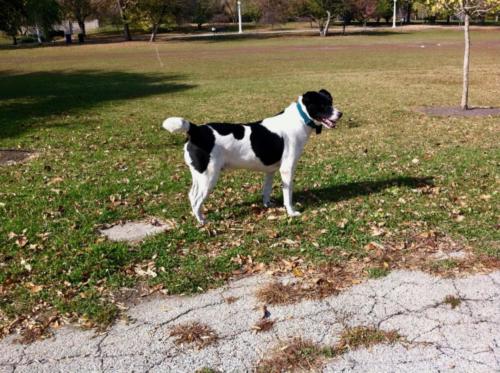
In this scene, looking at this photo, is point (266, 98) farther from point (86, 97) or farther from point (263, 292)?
point (263, 292)

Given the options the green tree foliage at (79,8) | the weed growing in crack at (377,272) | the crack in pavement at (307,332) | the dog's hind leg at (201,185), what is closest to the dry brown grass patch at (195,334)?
the crack in pavement at (307,332)

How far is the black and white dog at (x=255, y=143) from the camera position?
5.39 m

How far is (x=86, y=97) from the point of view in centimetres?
1827

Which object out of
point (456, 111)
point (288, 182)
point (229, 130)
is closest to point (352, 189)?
point (288, 182)

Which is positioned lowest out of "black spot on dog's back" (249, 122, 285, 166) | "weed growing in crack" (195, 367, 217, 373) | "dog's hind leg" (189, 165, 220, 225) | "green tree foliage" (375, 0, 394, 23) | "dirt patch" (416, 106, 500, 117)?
"dirt patch" (416, 106, 500, 117)

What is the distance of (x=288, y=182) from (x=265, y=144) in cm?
59

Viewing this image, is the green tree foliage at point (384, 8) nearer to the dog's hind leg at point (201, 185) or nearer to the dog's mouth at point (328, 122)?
the dog's mouth at point (328, 122)

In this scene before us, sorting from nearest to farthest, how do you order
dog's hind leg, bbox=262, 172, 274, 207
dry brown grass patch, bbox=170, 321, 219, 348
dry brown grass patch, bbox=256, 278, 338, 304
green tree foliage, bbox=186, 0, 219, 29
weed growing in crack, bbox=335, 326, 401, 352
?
weed growing in crack, bbox=335, 326, 401, 352
dry brown grass patch, bbox=170, 321, 219, 348
dry brown grass patch, bbox=256, 278, 338, 304
dog's hind leg, bbox=262, 172, 274, 207
green tree foliage, bbox=186, 0, 219, 29

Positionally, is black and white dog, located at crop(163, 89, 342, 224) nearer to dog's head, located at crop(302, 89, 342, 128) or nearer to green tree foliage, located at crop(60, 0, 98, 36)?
dog's head, located at crop(302, 89, 342, 128)

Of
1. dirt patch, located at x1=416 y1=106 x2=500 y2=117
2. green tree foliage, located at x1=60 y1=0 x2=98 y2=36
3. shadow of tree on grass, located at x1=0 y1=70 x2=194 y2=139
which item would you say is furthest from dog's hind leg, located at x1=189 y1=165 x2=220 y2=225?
green tree foliage, located at x1=60 y1=0 x2=98 y2=36

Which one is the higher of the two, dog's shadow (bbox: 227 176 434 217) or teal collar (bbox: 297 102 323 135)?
teal collar (bbox: 297 102 323 135)

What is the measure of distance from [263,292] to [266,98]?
1302 centimetres

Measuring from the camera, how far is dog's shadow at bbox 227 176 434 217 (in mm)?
6703

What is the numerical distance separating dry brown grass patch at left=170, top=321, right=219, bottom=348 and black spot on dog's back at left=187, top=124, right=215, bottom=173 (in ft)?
6.32
